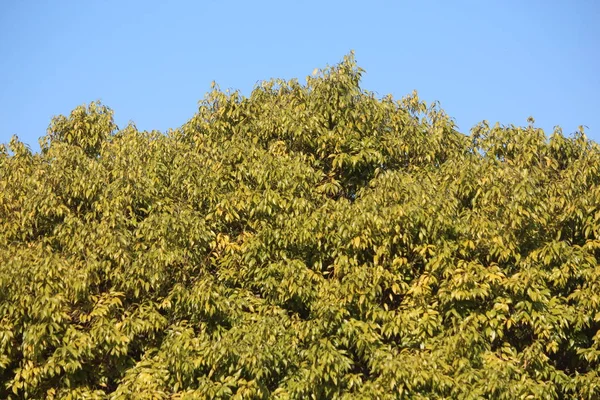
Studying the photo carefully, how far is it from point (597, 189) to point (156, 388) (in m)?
6.75

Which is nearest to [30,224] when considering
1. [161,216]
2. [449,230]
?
[161,216]

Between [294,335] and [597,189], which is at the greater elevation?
[597,189]

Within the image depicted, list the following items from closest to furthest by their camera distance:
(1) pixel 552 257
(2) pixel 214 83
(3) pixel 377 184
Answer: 1. (1) pixel 552 257
2. (3) pixel 377 184
3. (2) pixel 214 83

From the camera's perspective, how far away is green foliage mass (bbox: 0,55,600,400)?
1080cm

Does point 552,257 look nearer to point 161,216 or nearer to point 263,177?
point 263,177

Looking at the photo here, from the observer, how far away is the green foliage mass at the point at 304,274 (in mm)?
10805

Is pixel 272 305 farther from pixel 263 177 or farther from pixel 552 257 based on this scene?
pixel 552 257

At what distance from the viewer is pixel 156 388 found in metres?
10.8

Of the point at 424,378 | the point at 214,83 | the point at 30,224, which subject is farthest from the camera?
the point at 214,83

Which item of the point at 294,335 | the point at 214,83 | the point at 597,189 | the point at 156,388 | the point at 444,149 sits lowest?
the point at 156,388

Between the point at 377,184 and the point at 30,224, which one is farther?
the point at 30,224

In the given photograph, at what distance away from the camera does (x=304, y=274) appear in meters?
11.4

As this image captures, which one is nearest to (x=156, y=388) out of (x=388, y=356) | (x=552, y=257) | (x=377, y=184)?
(x=388, y=356)

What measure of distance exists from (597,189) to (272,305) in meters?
4.91
